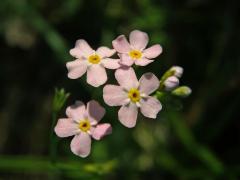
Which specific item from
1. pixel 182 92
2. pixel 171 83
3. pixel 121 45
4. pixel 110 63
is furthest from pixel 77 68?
pixel 182 92

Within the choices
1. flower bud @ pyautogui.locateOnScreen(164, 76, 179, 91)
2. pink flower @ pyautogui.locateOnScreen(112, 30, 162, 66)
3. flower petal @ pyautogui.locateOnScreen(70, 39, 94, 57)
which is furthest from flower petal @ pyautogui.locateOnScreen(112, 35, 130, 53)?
flower bud @ pyautogui.locateOnScreen(164, 76, 179, 91)

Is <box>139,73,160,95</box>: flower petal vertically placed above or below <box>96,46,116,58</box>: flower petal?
below

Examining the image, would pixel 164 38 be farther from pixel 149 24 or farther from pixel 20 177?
pixel 20 177

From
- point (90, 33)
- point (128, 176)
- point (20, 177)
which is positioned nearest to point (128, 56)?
point (128, 176)

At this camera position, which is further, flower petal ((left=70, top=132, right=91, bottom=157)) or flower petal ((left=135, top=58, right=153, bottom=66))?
flower petal ((left=135, top=58, right=153, bottom=66))

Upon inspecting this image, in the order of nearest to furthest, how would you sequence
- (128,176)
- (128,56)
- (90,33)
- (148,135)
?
(128,56), (128,176), (148,135), (90,33)

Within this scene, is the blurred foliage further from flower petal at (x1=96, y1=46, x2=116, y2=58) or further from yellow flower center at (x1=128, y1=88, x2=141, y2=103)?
yellow flower center at (x1=128, y1=88, x2=141, y2=103)

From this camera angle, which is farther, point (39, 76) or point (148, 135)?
point (39, 76)
